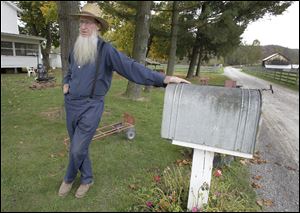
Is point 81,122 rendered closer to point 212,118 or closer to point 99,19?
point 99,19

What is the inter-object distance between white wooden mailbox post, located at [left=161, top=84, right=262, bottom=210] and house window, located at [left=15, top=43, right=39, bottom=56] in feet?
77.3

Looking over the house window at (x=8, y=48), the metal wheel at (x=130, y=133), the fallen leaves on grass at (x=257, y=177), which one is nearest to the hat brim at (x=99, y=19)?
the metal wheel at (x=130, y=133)

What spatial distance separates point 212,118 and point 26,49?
2472cm

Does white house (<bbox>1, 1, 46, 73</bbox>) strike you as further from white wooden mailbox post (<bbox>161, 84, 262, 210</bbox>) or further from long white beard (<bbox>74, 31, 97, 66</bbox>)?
white wooden mailbox post (<bbox>161, 84, 262, 210</bbox>)

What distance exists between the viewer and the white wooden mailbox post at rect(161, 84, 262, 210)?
2.42 meters

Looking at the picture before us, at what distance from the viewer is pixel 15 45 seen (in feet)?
75.2

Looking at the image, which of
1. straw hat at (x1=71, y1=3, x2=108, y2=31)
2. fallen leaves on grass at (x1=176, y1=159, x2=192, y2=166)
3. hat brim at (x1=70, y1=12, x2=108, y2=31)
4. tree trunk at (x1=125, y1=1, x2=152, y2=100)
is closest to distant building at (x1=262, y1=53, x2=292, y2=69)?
tree trunk at (x1=125, y1=1, x2=152, y2=100)

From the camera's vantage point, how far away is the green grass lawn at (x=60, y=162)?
321 centimetres

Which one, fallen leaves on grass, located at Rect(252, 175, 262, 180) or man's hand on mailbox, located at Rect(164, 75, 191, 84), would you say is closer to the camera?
man's hand on mailbox, located at Rect(164, 75, 191, 84)

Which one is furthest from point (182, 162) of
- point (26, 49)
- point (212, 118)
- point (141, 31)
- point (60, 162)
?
point (26, 49)

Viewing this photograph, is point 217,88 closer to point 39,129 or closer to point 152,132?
point 152,132

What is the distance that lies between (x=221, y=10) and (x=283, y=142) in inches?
498

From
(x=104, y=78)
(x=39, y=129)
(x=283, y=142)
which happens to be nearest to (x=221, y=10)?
(x=283, y=142)

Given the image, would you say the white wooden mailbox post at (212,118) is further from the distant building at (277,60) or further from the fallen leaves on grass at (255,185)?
the distant building at (277,60)
